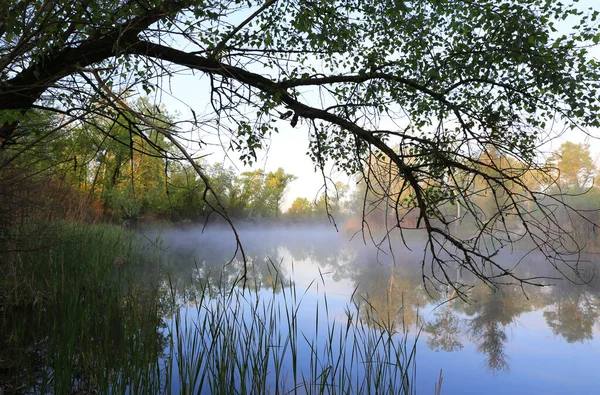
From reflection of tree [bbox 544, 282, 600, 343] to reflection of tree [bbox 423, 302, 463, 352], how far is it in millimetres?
1607

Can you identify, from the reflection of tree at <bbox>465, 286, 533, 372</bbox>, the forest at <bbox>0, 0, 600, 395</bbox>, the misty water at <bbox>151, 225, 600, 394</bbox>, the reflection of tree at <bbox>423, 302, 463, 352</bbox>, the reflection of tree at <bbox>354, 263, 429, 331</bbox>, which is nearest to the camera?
the forest at <bbox>0, 0, 600, 395</bbox>

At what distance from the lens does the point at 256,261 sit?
14281 millimetres

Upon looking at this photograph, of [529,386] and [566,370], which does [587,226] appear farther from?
[529,386]

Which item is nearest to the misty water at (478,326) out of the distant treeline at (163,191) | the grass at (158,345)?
the grass at (158,345)

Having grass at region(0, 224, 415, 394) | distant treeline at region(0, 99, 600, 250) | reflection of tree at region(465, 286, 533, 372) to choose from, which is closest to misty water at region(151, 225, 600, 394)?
reflection of tree at region(465, 286, 533, 372)

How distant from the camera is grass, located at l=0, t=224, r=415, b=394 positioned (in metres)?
2.70

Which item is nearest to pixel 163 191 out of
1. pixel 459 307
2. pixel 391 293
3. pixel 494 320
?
pixel 391 293

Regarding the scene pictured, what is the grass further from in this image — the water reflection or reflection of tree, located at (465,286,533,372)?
reflection of tree, located at (465,286,533,372)

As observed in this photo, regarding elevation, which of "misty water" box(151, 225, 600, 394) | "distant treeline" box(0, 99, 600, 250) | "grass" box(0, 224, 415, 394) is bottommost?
"misty water" box(151, 225, 600, 394)

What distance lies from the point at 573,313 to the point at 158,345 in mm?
7876

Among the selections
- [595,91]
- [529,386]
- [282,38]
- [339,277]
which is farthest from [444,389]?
[339,277]

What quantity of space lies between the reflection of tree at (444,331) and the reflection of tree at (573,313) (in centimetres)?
161

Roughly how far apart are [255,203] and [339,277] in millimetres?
17075

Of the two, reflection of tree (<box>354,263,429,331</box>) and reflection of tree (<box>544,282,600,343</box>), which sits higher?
reflection of tree (<box>544,282,600,343</box>)
